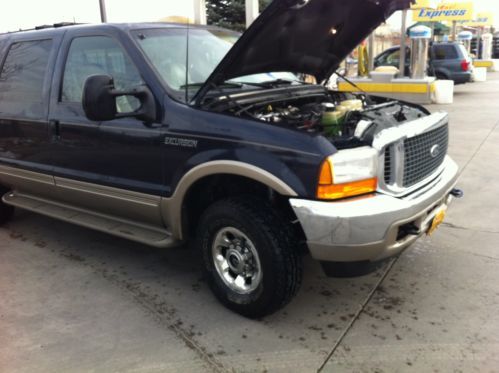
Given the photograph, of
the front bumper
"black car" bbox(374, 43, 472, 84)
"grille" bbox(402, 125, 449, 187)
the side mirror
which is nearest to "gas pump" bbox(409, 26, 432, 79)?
"black car" bbox(374, 43, 472, 84)

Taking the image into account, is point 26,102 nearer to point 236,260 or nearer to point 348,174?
point 236,260

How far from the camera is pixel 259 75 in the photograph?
4223 mm

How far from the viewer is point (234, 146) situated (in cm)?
307

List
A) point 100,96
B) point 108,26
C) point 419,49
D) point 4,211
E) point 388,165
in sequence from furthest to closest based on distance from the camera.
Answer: point 419,49 → point 4,211 → point 108,26 → point 100,96 → point 388,165

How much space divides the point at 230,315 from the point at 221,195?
850mm

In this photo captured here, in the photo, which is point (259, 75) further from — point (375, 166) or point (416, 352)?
point (416, 352)

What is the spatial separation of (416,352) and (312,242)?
0.92 meters

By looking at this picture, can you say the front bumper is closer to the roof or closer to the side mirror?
the side mirror

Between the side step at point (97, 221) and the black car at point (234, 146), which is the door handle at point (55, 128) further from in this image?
the side step at point (97, 221)

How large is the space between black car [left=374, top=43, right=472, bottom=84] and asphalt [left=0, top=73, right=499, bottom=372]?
14.7 m

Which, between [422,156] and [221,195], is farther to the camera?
[221,195]

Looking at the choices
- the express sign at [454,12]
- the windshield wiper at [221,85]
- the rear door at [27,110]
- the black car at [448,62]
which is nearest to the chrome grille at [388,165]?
the windshield wiper at [221,85]

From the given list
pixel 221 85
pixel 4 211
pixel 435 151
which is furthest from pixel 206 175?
pixel 4 211

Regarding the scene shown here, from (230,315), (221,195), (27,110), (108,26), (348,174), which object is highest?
(108,26)
